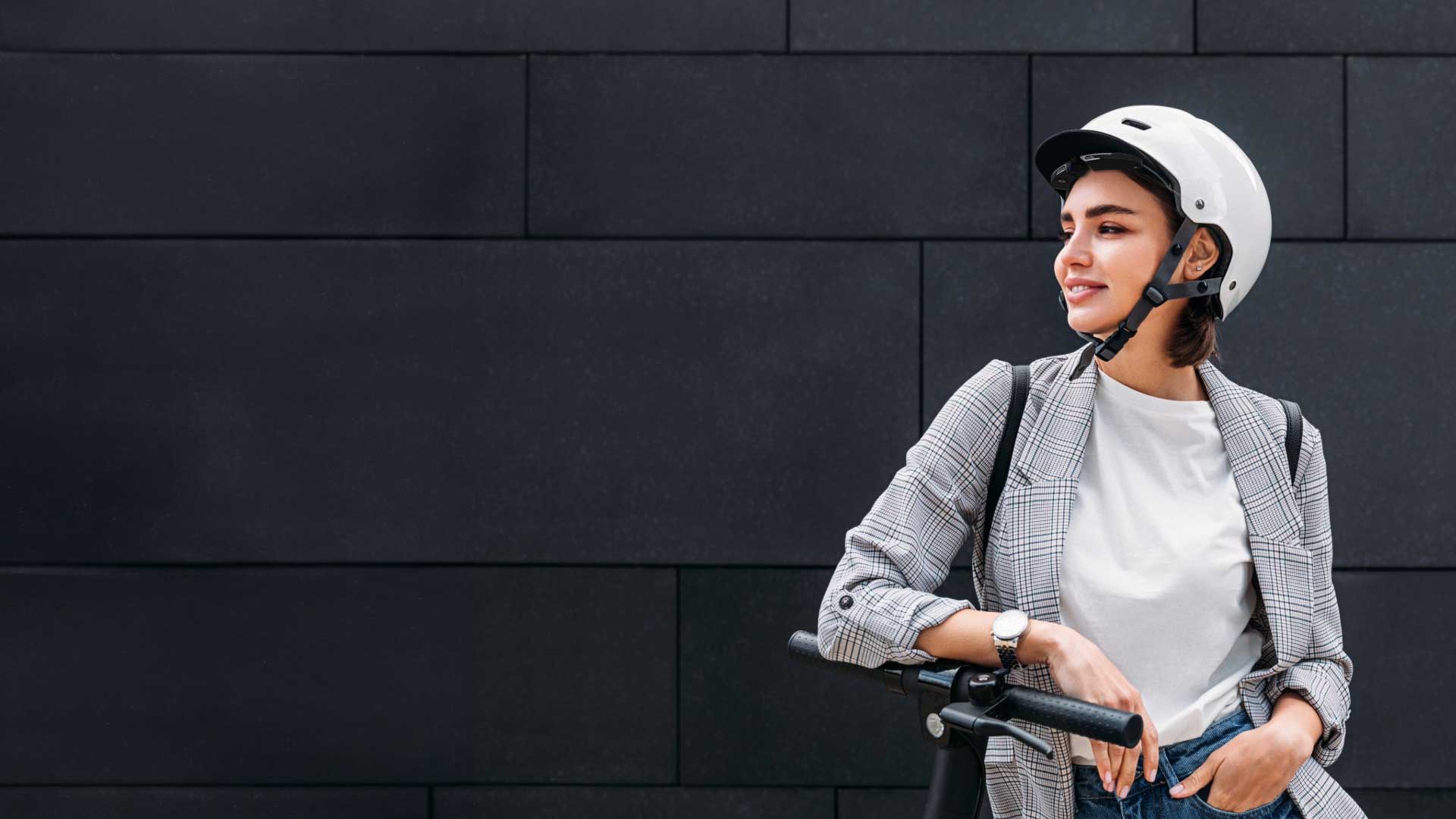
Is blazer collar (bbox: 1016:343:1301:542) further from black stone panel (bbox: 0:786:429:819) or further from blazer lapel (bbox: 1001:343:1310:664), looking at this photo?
black stone panel (bbox: 0:786:429:819)

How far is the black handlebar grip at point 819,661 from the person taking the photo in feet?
6.97

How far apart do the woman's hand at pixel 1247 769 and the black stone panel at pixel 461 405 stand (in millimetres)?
2044

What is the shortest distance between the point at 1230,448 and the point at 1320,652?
435 millimetres

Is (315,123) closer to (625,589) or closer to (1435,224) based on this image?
(625,589)

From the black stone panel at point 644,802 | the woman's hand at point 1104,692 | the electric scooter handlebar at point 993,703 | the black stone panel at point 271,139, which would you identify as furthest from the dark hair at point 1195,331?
the black stone panel at point 271,139

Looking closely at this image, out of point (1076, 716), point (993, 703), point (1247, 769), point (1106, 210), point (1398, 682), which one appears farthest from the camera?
point (1398, 682)

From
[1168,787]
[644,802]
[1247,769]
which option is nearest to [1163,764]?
[1168,787]

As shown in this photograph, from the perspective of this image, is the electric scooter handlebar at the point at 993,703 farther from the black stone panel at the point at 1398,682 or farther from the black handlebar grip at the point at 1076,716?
the black stone panel at the point at 1398,682

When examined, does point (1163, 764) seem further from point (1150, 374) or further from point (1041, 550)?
point (1150, 374)

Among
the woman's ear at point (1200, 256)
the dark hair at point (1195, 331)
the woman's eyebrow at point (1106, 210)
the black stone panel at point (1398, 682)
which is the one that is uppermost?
the woman's eyebrow at point (1106, 210)

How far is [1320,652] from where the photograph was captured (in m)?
2.27

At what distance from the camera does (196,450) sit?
13.6 feet

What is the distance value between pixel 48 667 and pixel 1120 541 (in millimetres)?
3800

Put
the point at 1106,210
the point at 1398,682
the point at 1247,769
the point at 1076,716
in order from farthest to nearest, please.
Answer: the point at 1398,682 → the point at 1106,210 → the point at 1247,769 → the point at 1076,716
